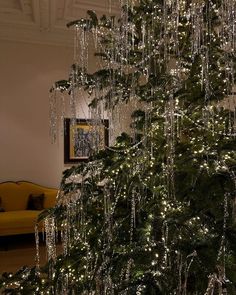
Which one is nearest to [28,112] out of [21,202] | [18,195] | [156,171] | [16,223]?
[18,195]

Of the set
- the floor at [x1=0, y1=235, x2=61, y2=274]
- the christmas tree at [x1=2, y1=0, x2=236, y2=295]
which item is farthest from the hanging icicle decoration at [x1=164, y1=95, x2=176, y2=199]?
the floor at [x1=0, y1=235, x2=61, y2=274]

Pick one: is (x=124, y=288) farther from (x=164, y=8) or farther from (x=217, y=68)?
(x=164, y=8)

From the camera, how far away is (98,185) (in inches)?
59.6

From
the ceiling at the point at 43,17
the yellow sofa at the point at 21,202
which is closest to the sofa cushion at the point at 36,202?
the yellow sofa at the point at 21,202

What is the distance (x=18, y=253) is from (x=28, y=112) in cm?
247

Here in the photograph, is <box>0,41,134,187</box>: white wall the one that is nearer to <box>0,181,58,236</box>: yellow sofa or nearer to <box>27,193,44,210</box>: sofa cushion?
<box>0,181,58,236</box>: yellow sofa

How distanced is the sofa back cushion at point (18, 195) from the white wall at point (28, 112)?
23 cm

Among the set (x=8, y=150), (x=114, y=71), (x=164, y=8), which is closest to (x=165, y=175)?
(x=114, y=71)

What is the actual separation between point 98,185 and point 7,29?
5000 mm

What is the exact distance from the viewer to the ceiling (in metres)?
4.80

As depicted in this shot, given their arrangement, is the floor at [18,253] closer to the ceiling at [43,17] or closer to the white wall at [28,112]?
the white wall at [28,112]

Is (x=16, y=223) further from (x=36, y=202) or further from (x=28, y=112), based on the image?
(x=28, y=112)

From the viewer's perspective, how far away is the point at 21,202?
5.65 metres

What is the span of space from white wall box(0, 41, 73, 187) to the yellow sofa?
0.23 metres
